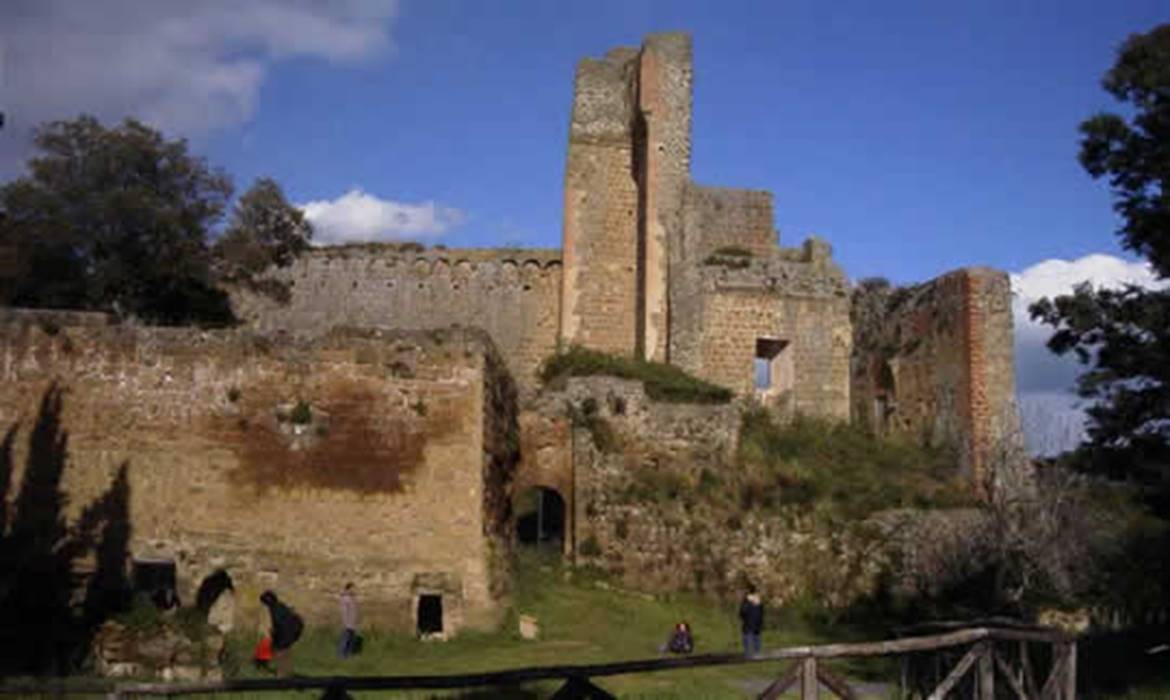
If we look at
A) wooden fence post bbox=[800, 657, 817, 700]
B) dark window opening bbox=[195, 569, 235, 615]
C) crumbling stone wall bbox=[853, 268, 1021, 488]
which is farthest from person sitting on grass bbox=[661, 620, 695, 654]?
wooden fence post bbox=[800, 657, 817, 700]

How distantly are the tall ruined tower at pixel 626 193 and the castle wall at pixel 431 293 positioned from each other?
1290 millimetres

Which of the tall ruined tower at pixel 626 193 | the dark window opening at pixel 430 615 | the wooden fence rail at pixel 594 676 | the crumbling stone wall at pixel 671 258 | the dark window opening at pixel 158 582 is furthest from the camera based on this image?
the tall ruined tower at pixel 626 193

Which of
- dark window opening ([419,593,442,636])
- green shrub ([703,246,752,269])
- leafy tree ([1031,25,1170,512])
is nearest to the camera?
leafy tree ([1031,25,1170,512])

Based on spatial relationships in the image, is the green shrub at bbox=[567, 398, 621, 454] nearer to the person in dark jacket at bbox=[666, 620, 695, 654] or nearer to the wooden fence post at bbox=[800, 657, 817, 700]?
the person in dark jacket at bbox=[666, 620, 695, 654]

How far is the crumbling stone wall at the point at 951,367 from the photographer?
2611cm

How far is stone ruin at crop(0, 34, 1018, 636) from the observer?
18.4m

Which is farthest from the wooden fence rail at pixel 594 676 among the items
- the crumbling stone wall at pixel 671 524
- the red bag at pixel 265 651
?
the crumbling stone wall at pixel 671 524

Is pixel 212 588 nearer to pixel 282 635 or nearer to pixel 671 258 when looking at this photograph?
pixel 282 635

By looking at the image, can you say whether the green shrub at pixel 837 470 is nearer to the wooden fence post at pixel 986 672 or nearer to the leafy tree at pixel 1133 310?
the leafy tree at pixel 1133 310

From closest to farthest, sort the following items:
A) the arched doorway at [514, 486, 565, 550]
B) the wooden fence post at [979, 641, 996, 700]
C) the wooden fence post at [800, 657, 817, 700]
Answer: the wooden fence post at [800, 657, 817, 700] → the wooden fence post at [979, 641, 996, 700] → the arched doorway at [514, 486, 565, 550]

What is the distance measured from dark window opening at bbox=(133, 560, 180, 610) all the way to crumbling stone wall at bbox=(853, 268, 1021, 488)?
53.4ft

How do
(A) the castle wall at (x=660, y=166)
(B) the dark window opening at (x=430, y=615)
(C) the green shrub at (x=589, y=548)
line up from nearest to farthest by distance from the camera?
(B) the dark window opening at (x=430, y=615), (C) the green shrub at (x=589, y=548), (A) the castle wall at (x=660, y=166)

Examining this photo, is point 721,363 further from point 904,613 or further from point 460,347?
point 460,347

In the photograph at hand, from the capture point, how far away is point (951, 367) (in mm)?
27094
